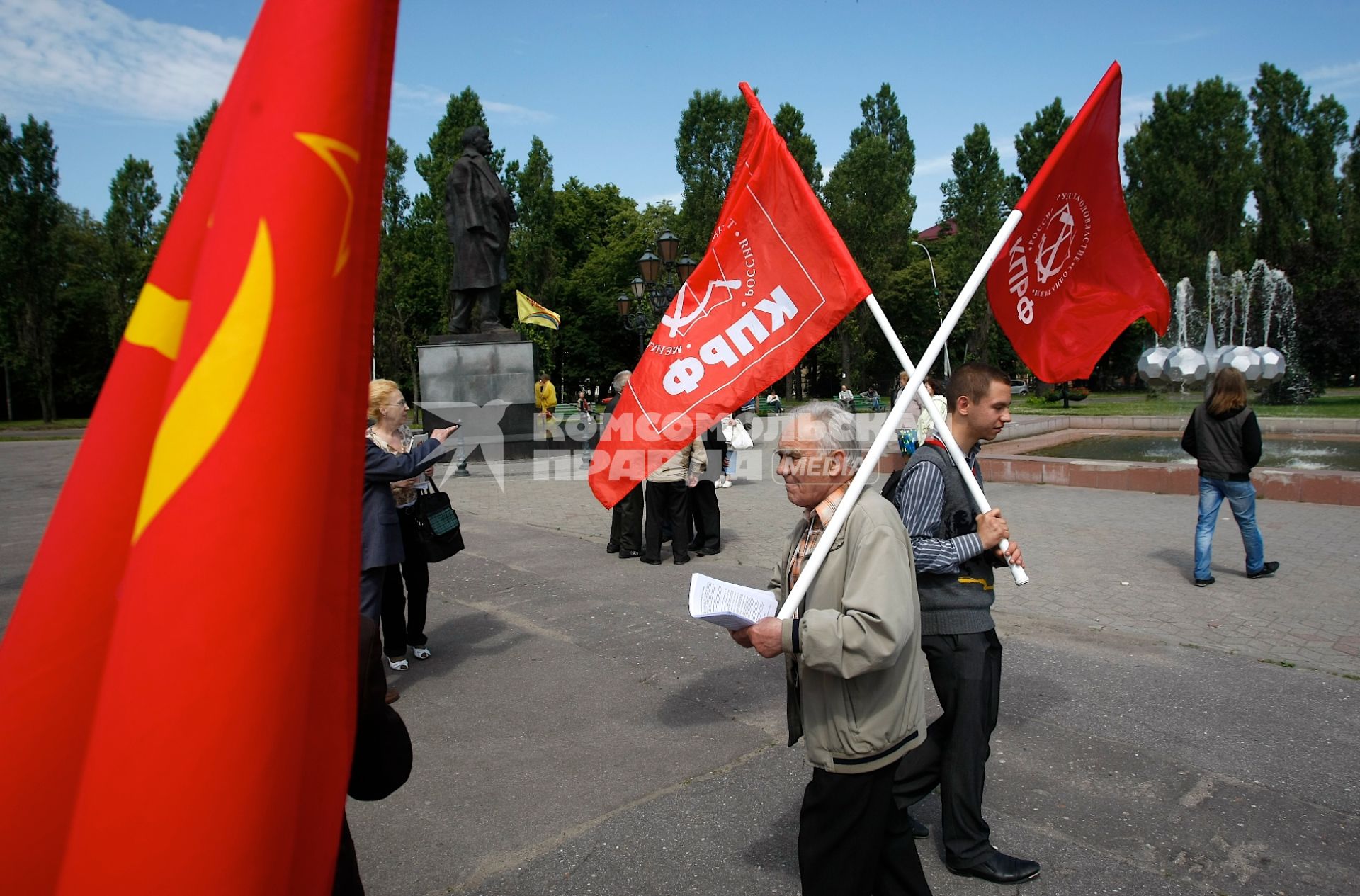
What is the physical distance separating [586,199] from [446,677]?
53000mm

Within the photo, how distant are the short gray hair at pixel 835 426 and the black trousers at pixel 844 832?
0.93m

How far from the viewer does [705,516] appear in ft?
30.5

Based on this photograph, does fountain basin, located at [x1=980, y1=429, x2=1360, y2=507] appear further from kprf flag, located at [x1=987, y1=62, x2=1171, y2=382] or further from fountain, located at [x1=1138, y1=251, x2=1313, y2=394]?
fountain, located at [x1=1138, y1=251, x2=1313, y2=394]

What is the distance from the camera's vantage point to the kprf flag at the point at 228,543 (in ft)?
2.95

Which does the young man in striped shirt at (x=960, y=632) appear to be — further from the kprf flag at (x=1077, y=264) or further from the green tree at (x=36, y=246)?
the green tree at (x=36, y=246)

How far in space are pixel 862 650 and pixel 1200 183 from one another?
170 feet

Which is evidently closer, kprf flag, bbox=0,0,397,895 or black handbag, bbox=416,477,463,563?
kprf flag, bbox=0,0,397,895

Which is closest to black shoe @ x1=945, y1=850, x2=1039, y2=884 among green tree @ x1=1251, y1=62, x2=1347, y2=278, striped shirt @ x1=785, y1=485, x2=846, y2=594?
striped shirt @ x1=785, y1=485, x2=846, y2=594

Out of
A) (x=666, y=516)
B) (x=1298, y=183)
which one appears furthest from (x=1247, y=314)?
(x=666, y=516)

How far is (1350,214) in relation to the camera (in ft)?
140

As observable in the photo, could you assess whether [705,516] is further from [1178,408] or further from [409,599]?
[1178,408]

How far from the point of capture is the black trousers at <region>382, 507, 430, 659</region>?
578cm

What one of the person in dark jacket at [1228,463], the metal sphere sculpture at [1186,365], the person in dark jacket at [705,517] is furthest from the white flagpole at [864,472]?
the metal sphere sculpture at [1186,365]

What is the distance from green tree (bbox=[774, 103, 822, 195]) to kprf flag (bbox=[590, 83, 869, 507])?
140ft
